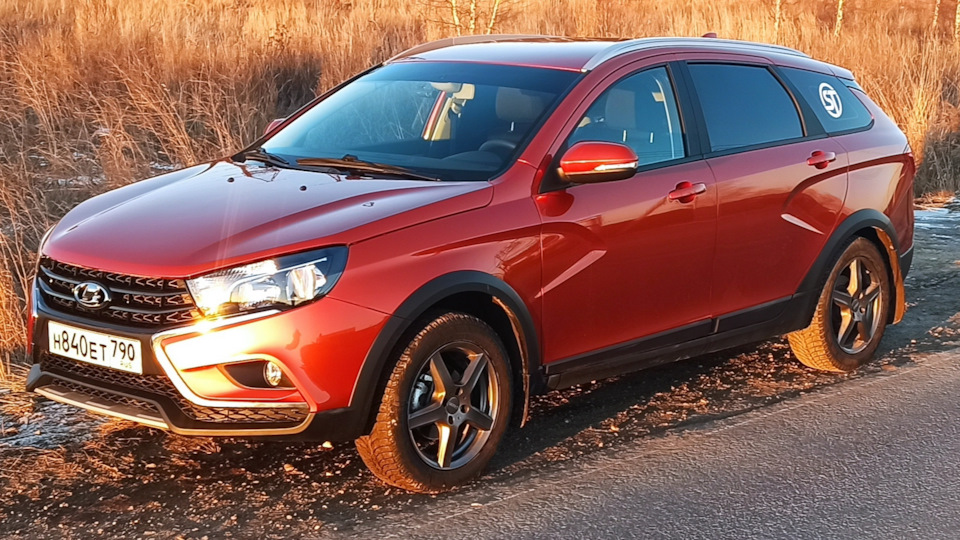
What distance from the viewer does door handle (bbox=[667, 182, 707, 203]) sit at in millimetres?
4988

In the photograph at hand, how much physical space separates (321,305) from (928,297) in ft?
17.1

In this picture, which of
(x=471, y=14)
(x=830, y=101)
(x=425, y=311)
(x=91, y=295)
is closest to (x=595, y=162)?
(x=425, y=311)

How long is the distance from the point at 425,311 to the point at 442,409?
41cm

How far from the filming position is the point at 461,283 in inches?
164

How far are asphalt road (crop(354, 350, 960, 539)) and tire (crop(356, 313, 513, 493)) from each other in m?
0.15

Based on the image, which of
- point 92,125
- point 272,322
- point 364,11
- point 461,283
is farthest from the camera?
point 364,11

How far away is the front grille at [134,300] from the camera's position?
12.7 feet

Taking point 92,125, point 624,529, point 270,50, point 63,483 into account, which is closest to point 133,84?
point 92,125

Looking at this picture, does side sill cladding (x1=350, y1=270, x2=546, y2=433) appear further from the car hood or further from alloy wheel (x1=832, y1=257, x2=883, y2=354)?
alloy wheel (x1=832, y1=257, x2=883, y2=354)

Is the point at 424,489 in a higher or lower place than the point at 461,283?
lower

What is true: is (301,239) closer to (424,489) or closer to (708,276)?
(424,489)

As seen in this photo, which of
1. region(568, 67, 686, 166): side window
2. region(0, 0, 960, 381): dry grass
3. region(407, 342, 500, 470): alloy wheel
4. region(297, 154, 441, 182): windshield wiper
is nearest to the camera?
region(407, 342, 500, 470): alloy wheel

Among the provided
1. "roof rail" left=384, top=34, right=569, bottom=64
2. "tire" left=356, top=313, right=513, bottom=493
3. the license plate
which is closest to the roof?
"roof rail" left=384, top=34, right=569, bottom=64

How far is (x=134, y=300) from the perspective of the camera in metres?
3.95
